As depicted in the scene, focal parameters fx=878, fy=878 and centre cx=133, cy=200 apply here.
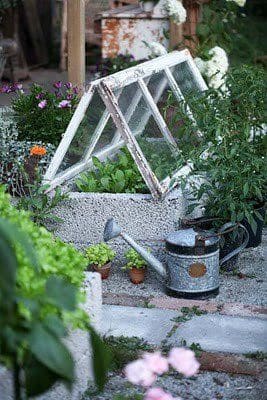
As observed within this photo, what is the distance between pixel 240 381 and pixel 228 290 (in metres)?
1.07

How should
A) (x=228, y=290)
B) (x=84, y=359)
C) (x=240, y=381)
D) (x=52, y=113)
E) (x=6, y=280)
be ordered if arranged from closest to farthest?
(x=6, y=280)
(x=84, y=359)
(x=240, y=381)
(x=228, y=290)
(x=52, y=113)

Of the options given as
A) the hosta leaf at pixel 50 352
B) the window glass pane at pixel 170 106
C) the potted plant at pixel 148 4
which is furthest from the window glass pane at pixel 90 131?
the potted plant at pixel 148 4

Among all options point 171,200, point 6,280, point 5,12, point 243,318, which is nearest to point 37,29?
point 5,12

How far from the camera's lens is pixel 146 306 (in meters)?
4.53

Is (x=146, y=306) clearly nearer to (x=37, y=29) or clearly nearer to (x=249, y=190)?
(x=249, y=190)

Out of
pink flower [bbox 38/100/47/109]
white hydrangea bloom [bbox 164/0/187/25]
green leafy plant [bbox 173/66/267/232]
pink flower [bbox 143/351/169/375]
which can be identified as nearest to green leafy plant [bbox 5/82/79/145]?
pink flower [bbox 38/100/47/109]

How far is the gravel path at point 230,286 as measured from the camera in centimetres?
472

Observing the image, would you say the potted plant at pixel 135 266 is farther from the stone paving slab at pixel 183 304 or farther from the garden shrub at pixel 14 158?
the garden shrub at pixel 14 158

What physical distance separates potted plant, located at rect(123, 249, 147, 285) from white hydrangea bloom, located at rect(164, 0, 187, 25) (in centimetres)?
306

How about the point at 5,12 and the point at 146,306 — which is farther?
the point at 5,12

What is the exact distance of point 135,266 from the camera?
16.0 ft

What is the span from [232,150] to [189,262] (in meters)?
0.70

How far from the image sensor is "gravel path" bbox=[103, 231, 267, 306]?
4723 mm

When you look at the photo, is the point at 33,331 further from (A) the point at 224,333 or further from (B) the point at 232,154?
(B) the point at 232,154
